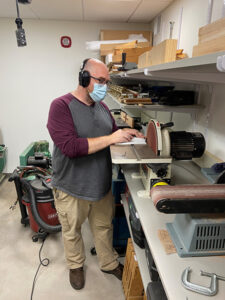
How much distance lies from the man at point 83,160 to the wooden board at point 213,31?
816 mm

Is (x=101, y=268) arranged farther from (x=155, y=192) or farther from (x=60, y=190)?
A: (x=155, y=192)

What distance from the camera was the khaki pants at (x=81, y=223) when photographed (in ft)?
5.54

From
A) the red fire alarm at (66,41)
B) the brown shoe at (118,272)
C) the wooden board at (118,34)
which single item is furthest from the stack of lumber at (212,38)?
the red fire alarm at (66,41)

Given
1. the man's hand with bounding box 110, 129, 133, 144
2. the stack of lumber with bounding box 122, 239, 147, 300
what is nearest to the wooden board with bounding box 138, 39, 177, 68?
the man's hand with bounding box 110, 129, 133, 144

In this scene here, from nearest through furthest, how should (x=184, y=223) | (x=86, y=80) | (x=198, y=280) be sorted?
(x=198, y=280) → (x=184, y=223) → (x=86, y=80)

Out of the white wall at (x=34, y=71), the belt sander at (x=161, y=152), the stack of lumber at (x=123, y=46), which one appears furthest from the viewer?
the white wall at (x=34, y=71)

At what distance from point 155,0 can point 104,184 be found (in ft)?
6.17

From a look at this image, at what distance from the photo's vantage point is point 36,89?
355 cm

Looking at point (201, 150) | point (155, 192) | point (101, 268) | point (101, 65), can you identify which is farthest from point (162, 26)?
point (101, 268)

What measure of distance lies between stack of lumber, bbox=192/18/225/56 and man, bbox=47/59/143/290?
81 cm

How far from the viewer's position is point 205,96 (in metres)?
1.65

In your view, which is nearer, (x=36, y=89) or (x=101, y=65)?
(x=101, y=65)

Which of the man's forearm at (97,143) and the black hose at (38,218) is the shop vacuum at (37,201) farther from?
the man's forearm at (97,143)

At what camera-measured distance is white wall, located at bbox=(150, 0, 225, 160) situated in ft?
4.84
